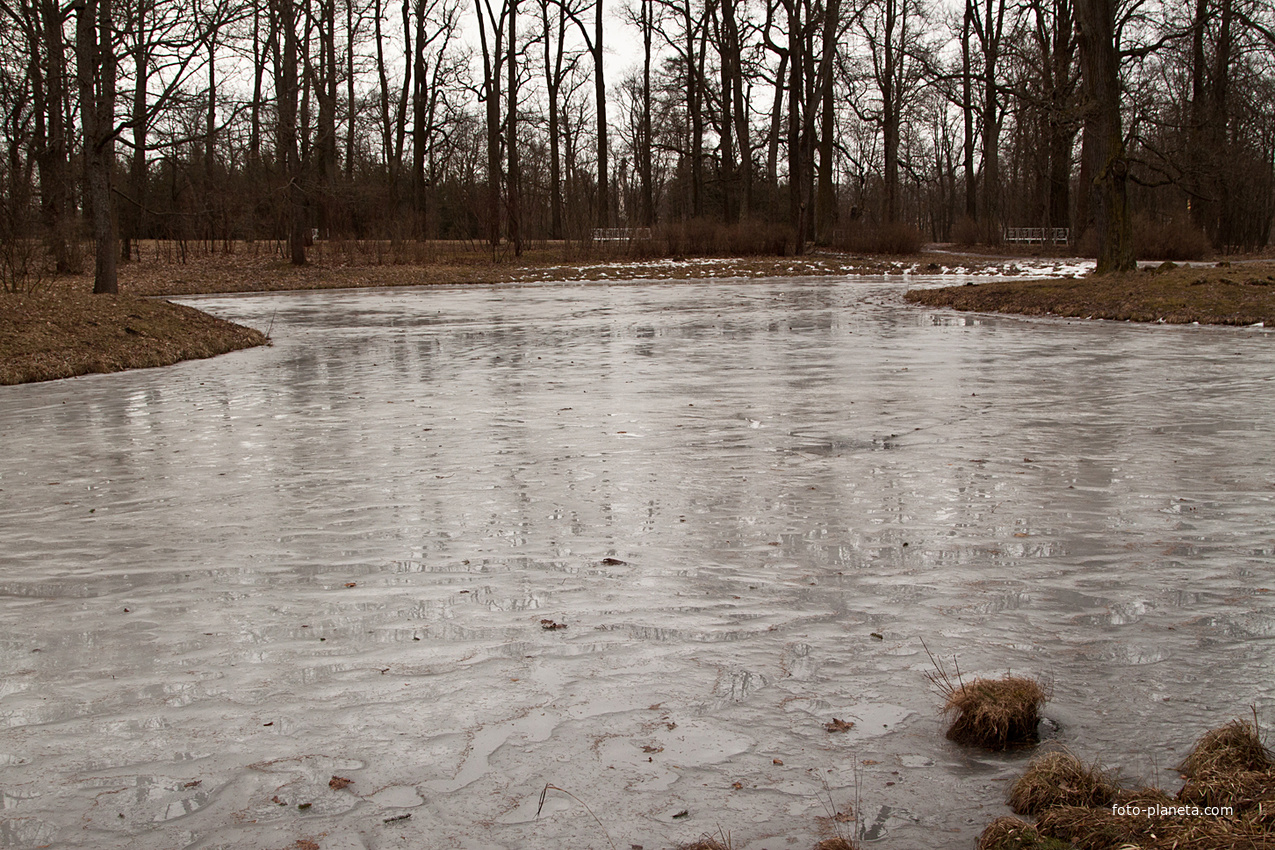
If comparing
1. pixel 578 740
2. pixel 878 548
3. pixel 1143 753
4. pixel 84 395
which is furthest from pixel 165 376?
pixel 1143 753

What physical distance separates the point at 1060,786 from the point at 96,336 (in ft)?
42.3

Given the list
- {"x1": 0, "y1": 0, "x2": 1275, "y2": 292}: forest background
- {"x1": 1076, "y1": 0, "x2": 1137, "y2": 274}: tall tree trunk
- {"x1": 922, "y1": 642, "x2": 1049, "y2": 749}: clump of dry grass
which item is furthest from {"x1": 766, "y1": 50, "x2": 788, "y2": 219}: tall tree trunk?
{"x1": 922, "y1": 642, "x2": 1049, "y2": 749}: clump of dry grass

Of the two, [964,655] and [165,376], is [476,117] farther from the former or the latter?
[964,655]

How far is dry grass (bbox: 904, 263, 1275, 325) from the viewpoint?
49.3 feet

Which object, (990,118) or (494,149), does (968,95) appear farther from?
(494,149)

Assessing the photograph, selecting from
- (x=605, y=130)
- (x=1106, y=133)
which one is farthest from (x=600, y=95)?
(x=1106, y=133)

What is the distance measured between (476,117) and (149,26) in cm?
4145

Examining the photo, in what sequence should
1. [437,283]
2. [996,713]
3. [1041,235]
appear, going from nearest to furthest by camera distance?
[996,713] → [437,283] → [1041,235]

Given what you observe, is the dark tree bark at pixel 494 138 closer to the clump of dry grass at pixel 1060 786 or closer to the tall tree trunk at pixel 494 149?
the tall tree trunk at pixel 494 149

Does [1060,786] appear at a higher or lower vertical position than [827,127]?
lower

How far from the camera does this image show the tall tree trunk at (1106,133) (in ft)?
60.0

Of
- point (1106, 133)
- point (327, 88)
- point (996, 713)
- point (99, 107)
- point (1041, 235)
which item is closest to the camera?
point (996, 713)

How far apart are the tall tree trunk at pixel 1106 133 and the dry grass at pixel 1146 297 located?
629mm

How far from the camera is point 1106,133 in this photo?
Result: 60.0ft
